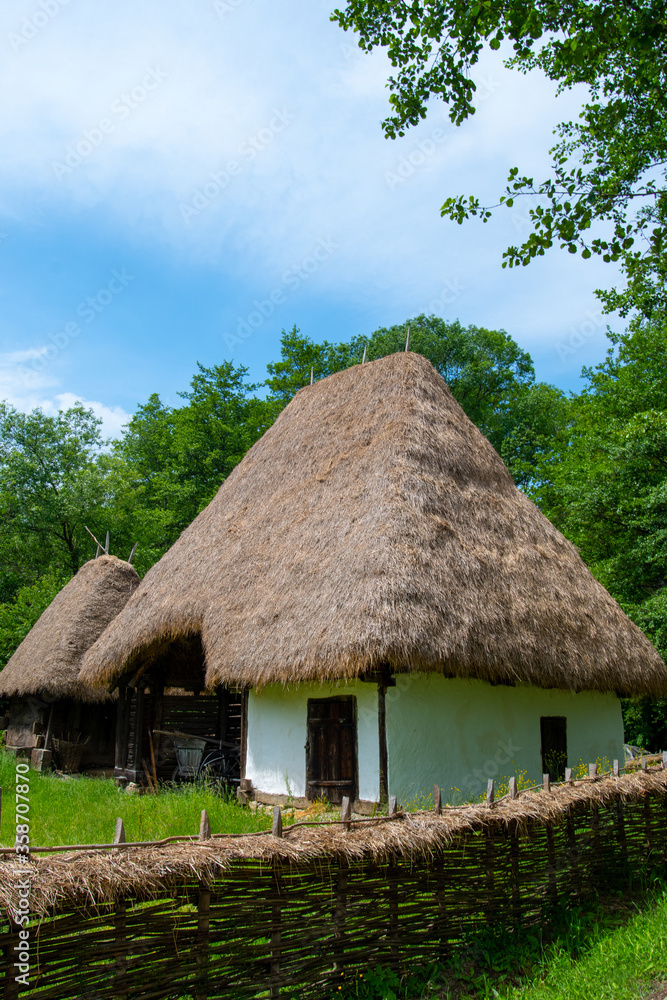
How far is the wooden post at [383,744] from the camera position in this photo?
29.0ft

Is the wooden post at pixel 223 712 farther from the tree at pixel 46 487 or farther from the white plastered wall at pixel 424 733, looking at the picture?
the tree at pixel 46 487

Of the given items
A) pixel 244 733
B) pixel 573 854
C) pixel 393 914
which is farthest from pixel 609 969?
pixel 244 733

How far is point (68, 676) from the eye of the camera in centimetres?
1609

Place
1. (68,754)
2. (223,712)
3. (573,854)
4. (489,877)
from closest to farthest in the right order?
(489,877)
(573,854)
(223,712)
(68,754)

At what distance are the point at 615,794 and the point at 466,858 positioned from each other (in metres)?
2.14

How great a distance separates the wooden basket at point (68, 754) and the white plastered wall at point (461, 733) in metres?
10.4

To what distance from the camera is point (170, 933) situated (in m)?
3.72

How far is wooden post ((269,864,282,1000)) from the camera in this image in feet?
13.3

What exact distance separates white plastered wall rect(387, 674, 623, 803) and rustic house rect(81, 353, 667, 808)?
0.03 metres

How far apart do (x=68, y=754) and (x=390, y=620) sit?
11.4 meters

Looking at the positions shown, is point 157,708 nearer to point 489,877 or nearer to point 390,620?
point 390,620

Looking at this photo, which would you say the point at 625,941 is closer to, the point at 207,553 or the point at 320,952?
the point at 320,952

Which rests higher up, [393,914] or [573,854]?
[393,914]

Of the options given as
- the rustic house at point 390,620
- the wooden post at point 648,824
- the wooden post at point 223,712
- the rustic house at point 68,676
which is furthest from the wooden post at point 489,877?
the rustic house at point 68,676
